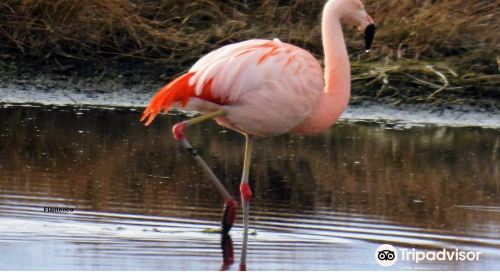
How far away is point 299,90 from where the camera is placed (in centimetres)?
673

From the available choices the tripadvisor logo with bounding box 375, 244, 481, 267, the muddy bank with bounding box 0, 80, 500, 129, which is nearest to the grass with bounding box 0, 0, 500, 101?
the muddy bank with bounding box 0, 80, 500, 129

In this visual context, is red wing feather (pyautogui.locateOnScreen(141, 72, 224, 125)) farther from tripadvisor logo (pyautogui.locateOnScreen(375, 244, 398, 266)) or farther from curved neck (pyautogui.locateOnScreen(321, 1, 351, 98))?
tripadvisor logo (pyautogui.locateOnScreen(375, 244, 398, 266))

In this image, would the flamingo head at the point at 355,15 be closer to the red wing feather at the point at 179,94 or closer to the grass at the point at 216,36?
the red wing feather at the point at 179,94

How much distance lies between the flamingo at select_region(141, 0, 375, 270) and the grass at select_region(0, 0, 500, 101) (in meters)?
4.67

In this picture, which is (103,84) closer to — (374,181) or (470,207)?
(374,181)

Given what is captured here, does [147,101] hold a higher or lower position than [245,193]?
lower

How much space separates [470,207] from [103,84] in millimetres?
4960

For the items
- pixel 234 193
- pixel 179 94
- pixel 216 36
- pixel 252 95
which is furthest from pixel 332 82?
pixel 216 36

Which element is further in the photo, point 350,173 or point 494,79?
point 494,79

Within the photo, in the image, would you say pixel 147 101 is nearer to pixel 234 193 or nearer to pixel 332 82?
pixel 234 193

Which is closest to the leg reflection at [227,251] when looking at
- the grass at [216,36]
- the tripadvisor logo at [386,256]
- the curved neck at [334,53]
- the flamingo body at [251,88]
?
the flamingo body at [251,88]

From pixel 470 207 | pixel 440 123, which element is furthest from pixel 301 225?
pixel 440 123

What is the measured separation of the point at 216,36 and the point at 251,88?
18.2ft

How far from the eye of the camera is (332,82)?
22.9 feet
